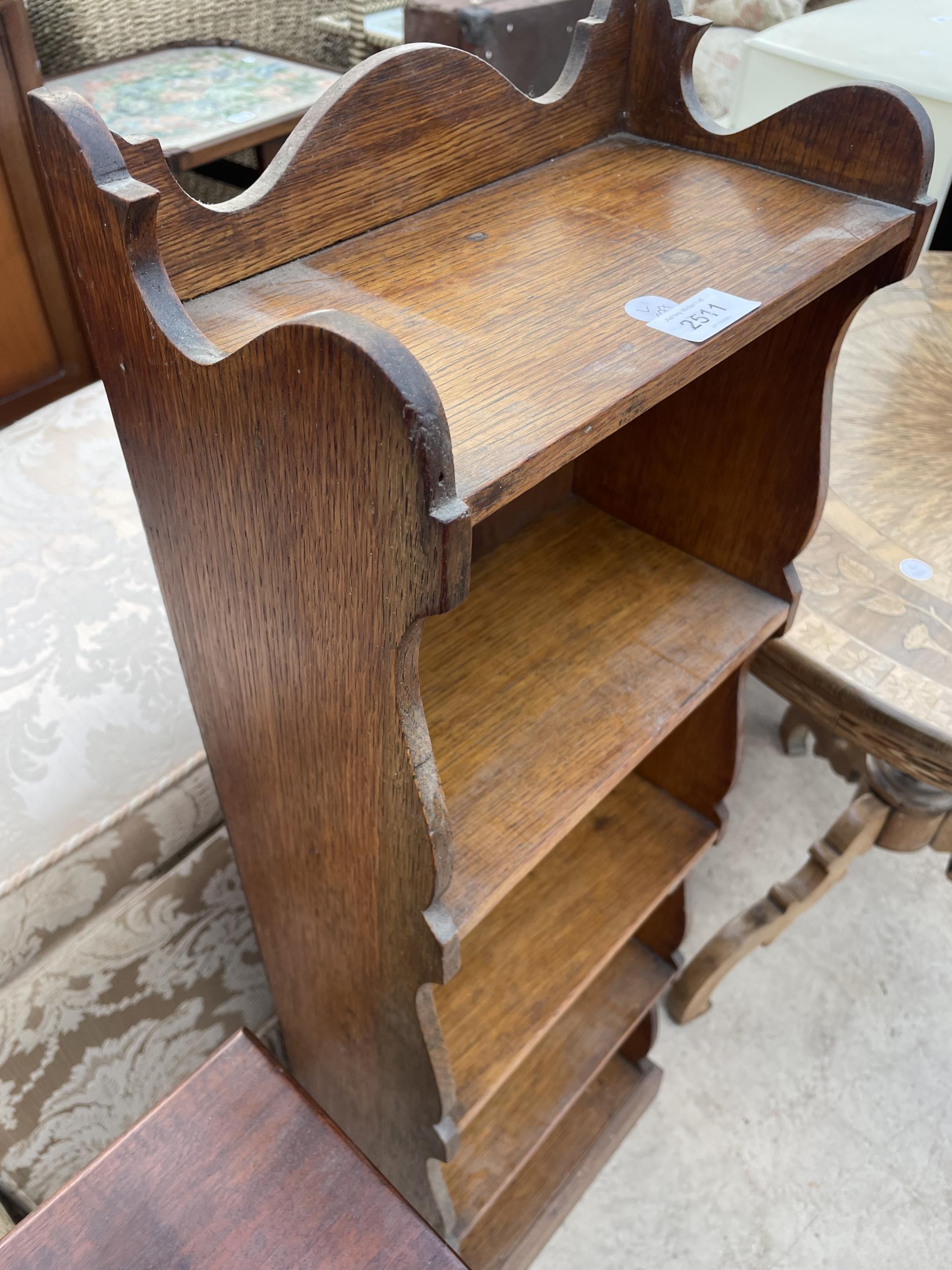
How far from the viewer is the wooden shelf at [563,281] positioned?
436 millimetres

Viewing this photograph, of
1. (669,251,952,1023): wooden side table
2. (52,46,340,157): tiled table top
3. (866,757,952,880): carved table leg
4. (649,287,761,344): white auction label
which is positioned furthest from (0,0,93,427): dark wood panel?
(866,757,952,880): carved table leg

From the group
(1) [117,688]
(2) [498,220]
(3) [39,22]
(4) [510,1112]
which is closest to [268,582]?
(2) [498,220]

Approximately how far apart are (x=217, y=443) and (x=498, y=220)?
26 centimetres

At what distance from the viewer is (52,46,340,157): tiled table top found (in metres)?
1.87

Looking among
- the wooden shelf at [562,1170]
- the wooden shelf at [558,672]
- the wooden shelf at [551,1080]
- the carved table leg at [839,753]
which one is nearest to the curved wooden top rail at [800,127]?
the wooden shelf at [558,672]

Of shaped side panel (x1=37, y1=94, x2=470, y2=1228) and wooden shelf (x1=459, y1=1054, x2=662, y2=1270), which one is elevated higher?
shaped side panel (x1=37, y1=94, x2=470, y2=1228)

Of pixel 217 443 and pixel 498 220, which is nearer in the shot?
pixel 217 443

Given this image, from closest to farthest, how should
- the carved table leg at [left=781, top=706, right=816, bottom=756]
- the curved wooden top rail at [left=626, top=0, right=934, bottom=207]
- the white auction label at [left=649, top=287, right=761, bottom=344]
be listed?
the white auction label at [left=649, top=287, right=761, bottom=344] < the curved wooden top rail at [left=626, top=0, right=934, bottom=207] < the carved table leg at [left=781, top=706, right=816, bottom=756]

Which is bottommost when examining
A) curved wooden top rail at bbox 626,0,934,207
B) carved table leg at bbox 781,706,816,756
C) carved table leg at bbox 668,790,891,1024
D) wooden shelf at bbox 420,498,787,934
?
carved table leg at bbox 781,706,816,756

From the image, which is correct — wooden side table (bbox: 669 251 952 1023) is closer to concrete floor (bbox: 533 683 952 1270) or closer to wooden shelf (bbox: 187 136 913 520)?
concrete floor (bbox: 533 683 952 1270)

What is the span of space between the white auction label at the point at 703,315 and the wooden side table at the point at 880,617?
1.54 feet

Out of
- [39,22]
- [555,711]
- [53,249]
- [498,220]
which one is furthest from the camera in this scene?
[39,22]

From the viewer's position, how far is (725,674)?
773 mm

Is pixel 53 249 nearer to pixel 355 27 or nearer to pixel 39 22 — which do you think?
pixel 39 22
